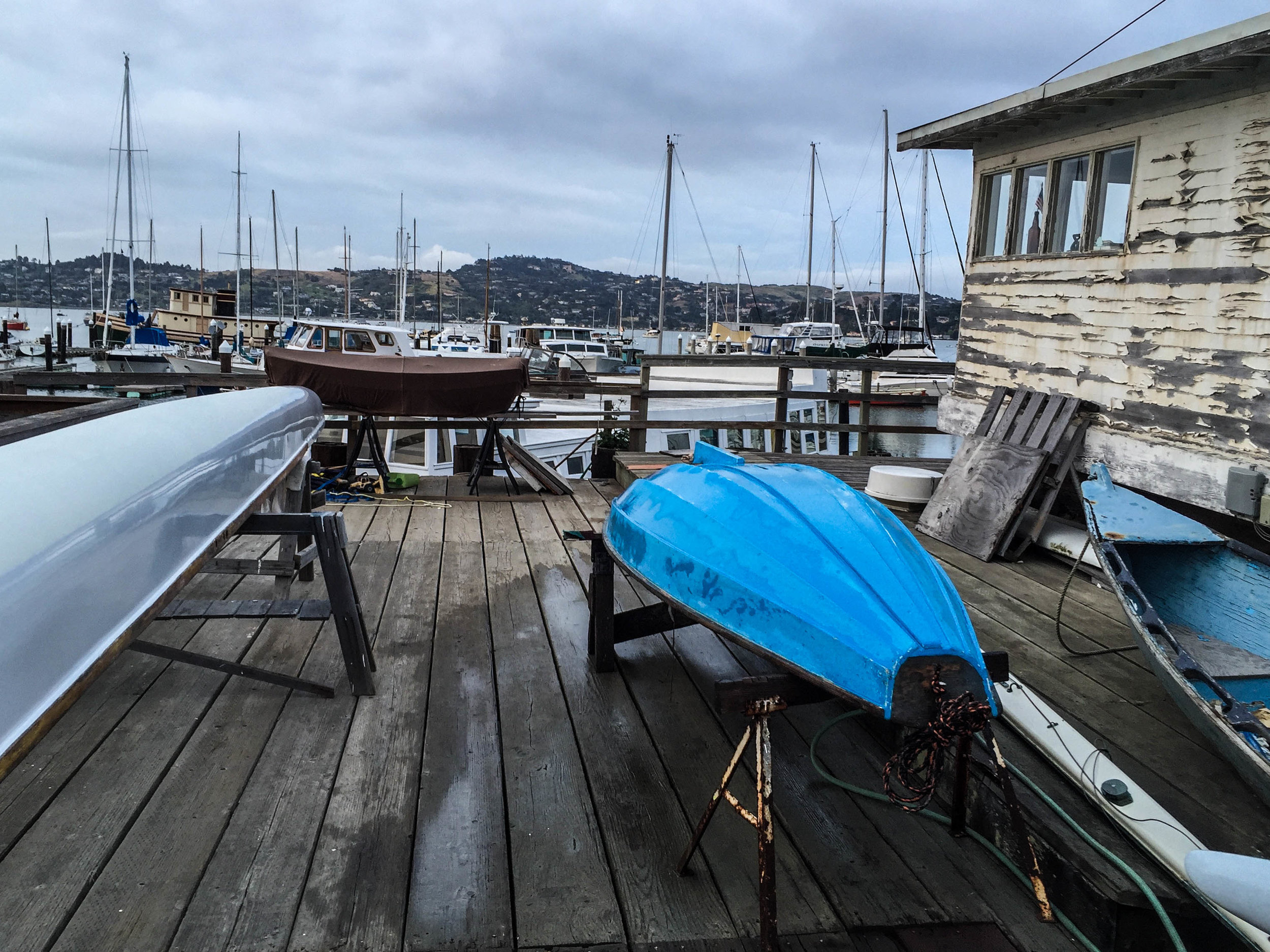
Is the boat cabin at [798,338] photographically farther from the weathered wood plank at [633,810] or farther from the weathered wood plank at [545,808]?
the weathered wood plank at [633,810]

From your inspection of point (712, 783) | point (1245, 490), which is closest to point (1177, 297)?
point (1245, 490)

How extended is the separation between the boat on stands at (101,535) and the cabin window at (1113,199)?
17.7 ft

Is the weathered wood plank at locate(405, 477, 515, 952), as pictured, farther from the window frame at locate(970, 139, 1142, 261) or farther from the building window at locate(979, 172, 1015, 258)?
the building window at locate(979, 172, 1015, 258)

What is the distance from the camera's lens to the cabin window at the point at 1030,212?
20.6 feet

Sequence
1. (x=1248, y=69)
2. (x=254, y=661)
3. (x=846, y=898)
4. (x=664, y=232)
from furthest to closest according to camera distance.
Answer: (x=664, y=232) → (x=1248, y=69) → (x=254, y=661) → (x=846, y=898)

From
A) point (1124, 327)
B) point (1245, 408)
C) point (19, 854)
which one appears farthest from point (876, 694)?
point (1124, 327)

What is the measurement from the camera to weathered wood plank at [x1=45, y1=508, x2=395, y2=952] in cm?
199

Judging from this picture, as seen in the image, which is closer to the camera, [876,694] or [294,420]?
[876,694]

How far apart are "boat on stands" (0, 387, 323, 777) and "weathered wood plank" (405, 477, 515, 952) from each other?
3.11ft

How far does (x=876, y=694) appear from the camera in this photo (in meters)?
2.07

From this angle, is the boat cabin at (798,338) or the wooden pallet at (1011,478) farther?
the boat cabin at (798,338)

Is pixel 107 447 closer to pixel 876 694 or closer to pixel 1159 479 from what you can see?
pixel 876 694

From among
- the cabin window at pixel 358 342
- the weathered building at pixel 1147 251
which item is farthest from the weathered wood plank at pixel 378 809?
the cabin window at pixel 358 342

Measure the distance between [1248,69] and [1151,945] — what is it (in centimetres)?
473
